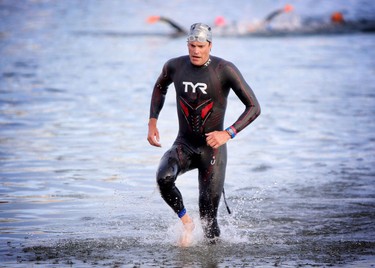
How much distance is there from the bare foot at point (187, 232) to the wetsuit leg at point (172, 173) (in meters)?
0.12

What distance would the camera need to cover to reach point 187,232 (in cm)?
884

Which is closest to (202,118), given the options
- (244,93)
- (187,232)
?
(244,93)

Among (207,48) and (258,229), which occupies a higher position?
(207,48)

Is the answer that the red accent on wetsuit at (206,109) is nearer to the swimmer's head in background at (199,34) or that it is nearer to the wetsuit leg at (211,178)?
the wetsuit leg at (211,178)

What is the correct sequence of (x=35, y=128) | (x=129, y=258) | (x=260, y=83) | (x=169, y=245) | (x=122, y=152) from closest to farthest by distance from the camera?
(x=129, y=258) < (x=169, y=245) < (x=122, y=152) < (x=35, y=128) < (x=260, y=83)

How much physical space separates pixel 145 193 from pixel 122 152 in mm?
2882

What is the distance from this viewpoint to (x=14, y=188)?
11.7 m

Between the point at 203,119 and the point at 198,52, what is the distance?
0.64m

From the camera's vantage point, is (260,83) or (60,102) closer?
(60,102)

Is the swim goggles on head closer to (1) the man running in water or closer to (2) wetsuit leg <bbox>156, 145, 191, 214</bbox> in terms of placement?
(1) the man running in water

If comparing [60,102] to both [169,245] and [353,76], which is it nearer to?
[353,76]

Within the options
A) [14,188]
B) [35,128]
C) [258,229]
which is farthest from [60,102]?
[258,229]

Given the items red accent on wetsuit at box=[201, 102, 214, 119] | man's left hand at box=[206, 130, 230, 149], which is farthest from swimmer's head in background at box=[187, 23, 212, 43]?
man's left hand at box=[206, 130, 230, 149]

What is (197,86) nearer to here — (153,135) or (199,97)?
(199,97)
